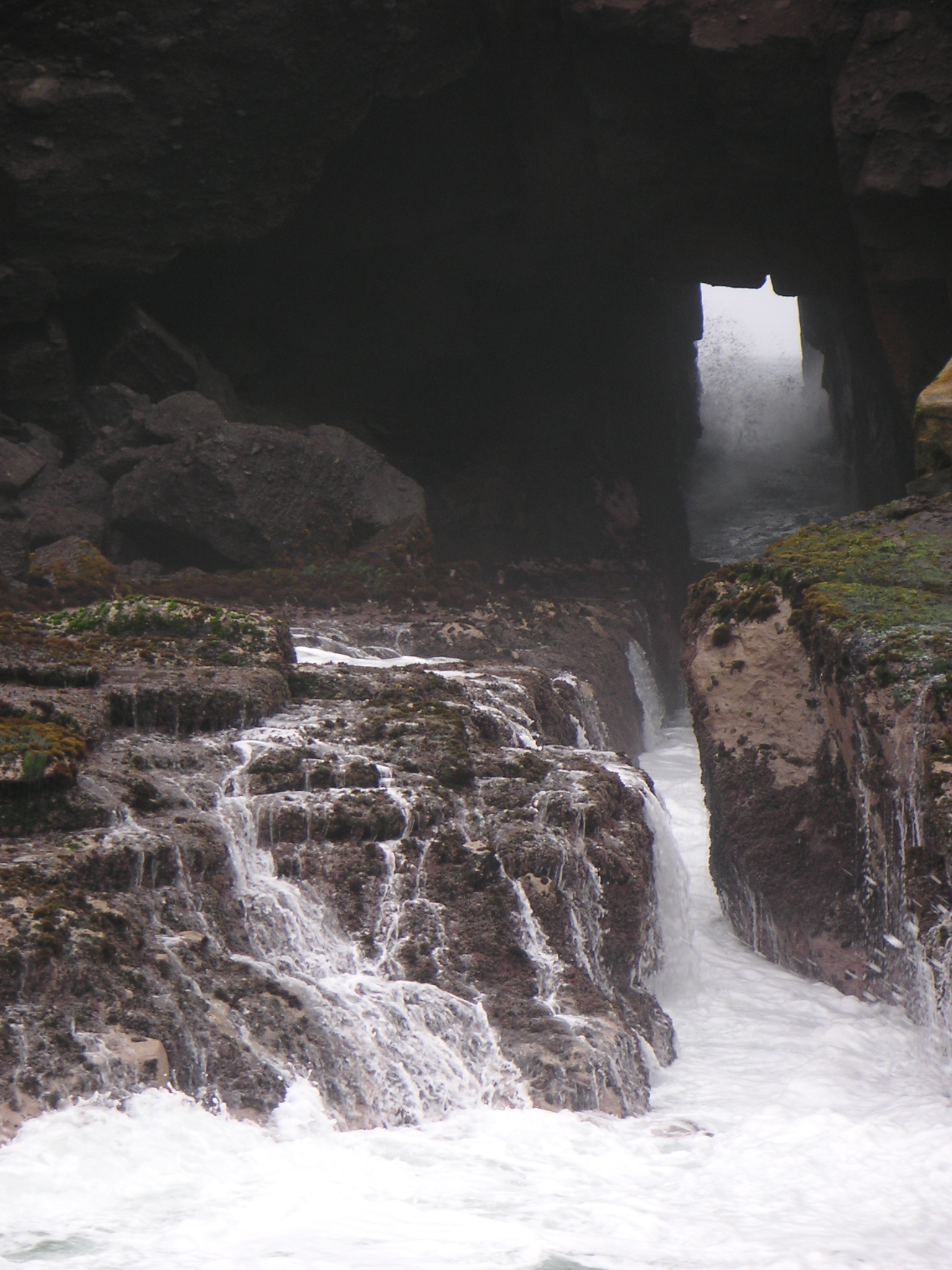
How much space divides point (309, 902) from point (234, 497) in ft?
34.9

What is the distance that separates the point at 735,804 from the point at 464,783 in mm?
2704

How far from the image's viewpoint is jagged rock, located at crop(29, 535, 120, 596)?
587 inches

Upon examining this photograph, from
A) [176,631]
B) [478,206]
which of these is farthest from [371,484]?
[176,631]

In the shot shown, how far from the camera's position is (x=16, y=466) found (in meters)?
16.9

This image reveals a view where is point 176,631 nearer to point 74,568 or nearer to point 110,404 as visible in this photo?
point 74,568

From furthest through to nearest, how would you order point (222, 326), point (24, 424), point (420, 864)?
point (222, 326) < point (24, 424) < point (420, 864)

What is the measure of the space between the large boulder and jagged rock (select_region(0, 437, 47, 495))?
1.30 meters

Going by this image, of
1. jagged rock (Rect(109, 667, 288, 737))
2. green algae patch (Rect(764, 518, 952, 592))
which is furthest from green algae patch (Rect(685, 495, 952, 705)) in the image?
jagged rock (Rect(109, 667, 288, 737))

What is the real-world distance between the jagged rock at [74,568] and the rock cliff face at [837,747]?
8.34m

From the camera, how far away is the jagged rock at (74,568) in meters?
14.9

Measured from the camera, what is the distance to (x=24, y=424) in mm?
17812

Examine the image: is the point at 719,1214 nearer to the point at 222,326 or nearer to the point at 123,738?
the point at 123,738

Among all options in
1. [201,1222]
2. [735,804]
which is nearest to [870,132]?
[735,804]

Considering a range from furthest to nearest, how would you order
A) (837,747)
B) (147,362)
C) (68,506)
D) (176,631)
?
(147,362) → (68,506) → (176,631) → (837,747)
